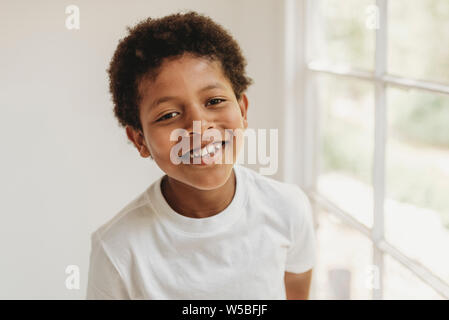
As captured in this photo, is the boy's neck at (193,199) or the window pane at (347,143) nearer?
the boy's neck at (193,199)

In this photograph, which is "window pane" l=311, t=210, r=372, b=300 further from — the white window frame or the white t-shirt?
the white t-shirt

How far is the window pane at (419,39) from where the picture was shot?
85cm

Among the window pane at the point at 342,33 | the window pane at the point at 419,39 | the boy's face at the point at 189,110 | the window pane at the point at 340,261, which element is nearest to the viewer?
the boy's face at the point at 189,110

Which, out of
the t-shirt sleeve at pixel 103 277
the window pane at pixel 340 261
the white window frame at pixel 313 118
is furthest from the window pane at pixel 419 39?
the t-shirt sleeve at pixel 103 277

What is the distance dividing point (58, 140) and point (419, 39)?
63cm

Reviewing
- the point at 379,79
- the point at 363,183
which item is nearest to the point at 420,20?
the point at 379,79

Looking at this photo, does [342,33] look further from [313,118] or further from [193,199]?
[193,199]

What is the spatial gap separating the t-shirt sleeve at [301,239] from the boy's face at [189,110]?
17 centimetres

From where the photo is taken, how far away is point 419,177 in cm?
97

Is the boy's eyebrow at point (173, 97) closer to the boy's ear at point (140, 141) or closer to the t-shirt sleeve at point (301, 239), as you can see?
the boy's ear at point (140, 141)

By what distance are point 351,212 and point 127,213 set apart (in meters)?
0.51

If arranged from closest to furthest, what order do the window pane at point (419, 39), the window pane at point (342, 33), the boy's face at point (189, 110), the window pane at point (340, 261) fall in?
1. the boy's face at point (189, 110)
2. the window pane at point (419, 39)
3. the window pane at point (342, 33)
4. the window pane at point (340, 261)

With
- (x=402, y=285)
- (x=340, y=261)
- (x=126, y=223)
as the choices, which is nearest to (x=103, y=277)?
(x=126, y=223)
